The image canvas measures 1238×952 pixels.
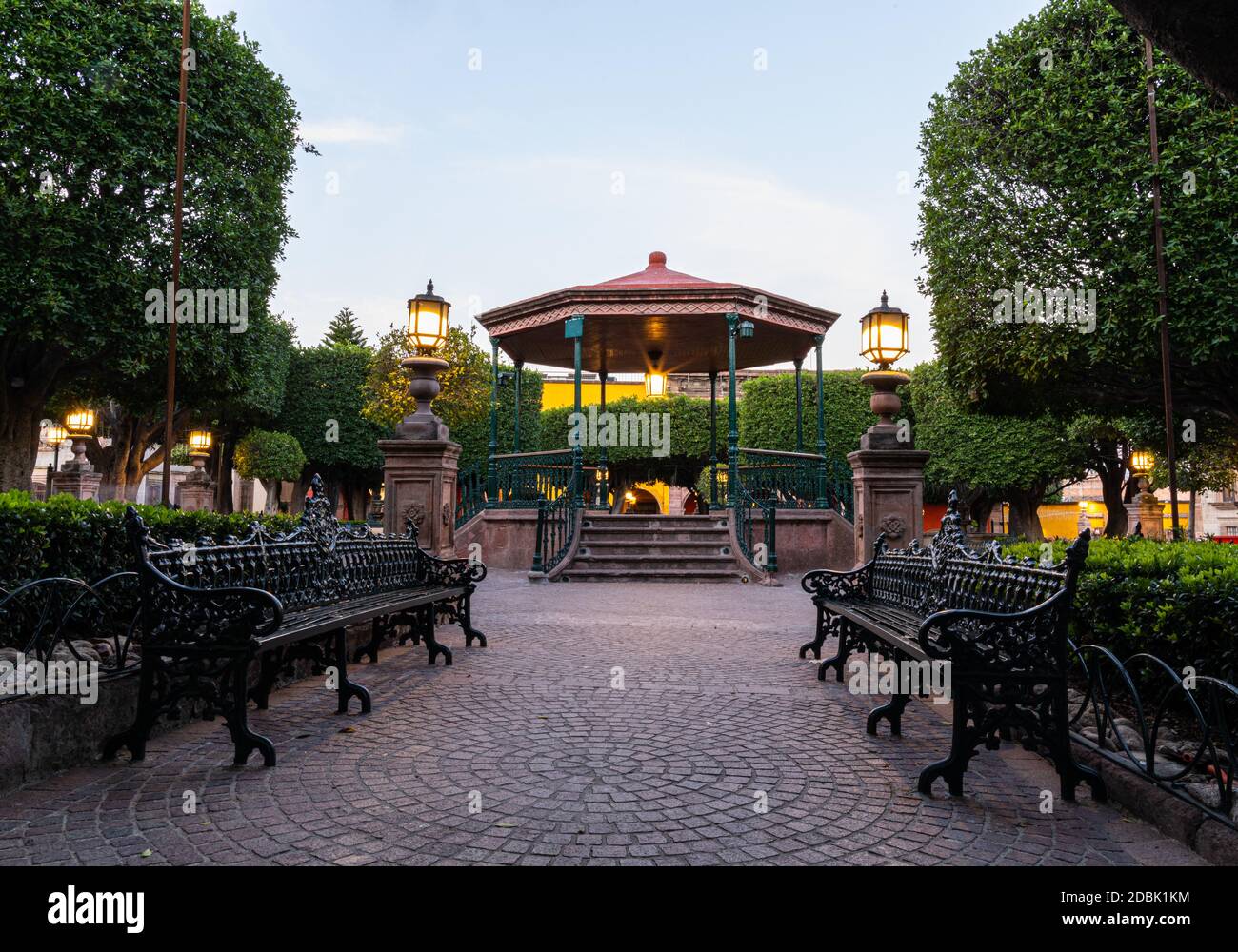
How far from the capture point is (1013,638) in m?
3.05

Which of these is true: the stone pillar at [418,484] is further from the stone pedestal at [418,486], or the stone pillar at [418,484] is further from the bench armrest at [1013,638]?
the bench armrest at [1013,638]

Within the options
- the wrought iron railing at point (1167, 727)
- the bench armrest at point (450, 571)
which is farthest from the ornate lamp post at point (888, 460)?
the bench armrest at point (450, 571)

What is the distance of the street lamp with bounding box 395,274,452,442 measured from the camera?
906cm

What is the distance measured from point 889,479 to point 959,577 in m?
5.22

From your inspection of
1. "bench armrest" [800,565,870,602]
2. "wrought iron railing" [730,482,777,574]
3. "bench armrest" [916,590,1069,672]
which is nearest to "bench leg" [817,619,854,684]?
"bench armrest" [800,565,870,602]

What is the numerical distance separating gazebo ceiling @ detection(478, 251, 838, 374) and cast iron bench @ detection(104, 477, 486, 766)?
7787 millimetres

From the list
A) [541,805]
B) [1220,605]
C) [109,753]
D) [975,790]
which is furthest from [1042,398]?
[109,753]

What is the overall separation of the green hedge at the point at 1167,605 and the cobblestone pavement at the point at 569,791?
0.94 m

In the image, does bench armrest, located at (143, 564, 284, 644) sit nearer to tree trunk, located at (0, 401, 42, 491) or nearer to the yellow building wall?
tree trunk, located at (0, 401, 42, 491)

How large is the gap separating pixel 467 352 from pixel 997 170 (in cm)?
1461

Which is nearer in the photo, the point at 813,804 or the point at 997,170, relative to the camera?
the point at 813,804

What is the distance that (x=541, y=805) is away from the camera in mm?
2762
